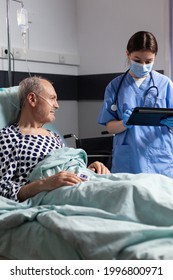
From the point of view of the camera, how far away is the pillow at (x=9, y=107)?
1932 millimetres

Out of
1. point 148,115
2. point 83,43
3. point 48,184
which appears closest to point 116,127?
point 148,115

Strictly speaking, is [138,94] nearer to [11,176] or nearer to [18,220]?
[11,176]

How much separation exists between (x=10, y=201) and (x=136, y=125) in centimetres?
91

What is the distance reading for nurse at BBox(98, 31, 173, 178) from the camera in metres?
2.16

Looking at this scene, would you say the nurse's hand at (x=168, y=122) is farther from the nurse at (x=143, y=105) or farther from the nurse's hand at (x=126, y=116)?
the nurse's hand at (x=126, y=116)

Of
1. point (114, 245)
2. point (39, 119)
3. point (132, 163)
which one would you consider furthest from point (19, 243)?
point (132, 163)

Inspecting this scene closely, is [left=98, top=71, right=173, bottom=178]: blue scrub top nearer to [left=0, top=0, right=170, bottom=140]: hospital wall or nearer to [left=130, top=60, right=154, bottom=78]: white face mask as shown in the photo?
[left=130, top=60, right=154, bottom=78]: white face mask

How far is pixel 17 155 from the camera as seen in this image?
171cm

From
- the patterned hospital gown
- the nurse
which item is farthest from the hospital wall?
the patterned hospital gown

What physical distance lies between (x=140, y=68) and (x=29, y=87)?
2.19ft

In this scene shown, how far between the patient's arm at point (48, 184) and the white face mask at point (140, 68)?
0.94 m

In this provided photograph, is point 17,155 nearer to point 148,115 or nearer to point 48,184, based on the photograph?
point 48,184

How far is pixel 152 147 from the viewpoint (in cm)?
218
